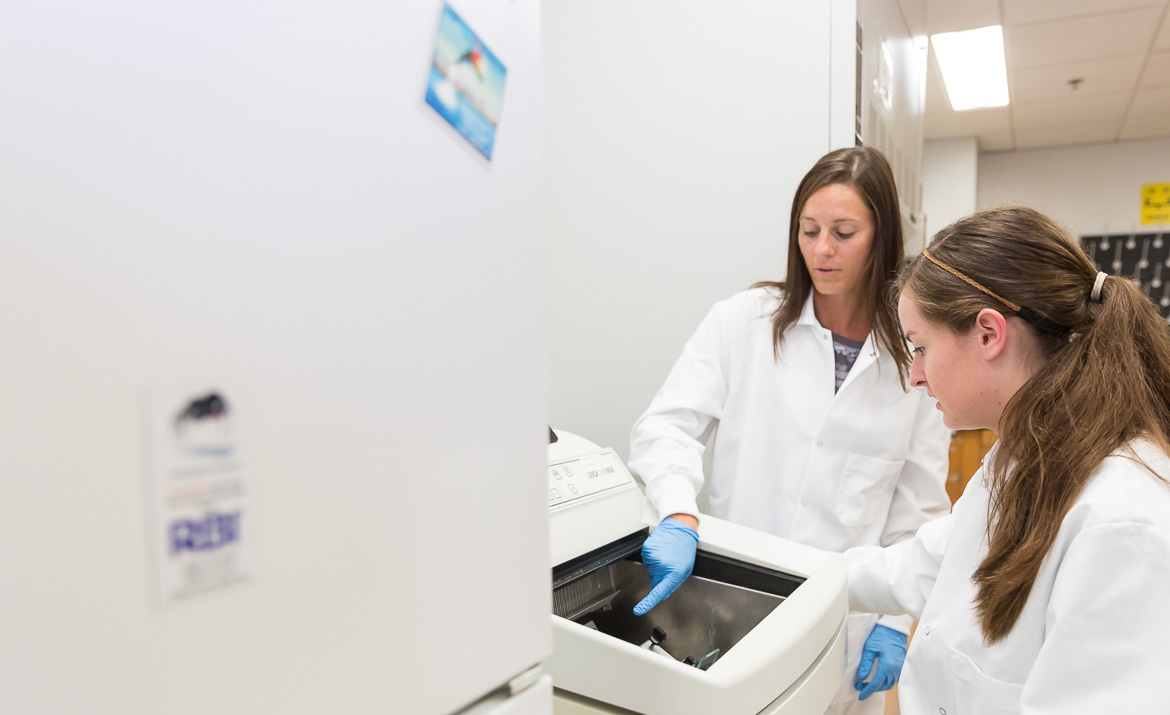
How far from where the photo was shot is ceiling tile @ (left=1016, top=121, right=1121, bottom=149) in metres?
5.39

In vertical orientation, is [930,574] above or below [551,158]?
below

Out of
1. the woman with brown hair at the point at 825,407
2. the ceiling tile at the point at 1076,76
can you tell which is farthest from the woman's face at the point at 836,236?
the ceiling tile at the point at 1076,76

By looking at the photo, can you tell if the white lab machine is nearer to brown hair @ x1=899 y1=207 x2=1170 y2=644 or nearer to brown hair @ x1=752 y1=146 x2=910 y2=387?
brown hair @ x1=899 y1=207 x2=1170 y2=644

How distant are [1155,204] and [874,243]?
18.9ft

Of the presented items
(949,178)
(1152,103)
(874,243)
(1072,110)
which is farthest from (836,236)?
(949,178)

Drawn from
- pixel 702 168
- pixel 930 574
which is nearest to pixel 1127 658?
pixel 930 574

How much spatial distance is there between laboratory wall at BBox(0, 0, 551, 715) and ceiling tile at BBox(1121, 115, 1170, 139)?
6.23m

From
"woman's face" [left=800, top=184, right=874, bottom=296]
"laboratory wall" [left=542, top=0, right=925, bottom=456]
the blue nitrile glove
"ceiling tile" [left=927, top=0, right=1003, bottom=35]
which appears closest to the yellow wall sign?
"ceiling tile" [left=927, top=0, right=1003, bottom=35]

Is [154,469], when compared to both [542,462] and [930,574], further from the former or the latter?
[930,574]

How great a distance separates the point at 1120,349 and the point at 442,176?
776 millimetres

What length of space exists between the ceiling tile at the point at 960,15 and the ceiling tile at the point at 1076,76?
0.85 m

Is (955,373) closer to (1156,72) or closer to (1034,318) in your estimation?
(1034,318)

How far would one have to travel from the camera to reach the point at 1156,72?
167 inches

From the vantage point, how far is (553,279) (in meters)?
1.92
